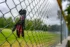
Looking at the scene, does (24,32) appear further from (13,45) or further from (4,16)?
(4,16)

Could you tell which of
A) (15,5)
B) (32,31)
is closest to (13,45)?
(15,5)

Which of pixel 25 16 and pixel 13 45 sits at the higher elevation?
pixel 25 16

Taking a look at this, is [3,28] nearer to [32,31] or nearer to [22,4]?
[22,4]

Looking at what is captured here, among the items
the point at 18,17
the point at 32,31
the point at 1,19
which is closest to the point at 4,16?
the point at 1,19

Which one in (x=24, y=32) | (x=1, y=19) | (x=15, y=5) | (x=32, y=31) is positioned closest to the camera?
(x=1, y=19)

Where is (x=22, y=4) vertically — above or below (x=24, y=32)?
above

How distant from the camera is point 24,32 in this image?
83 centimetres

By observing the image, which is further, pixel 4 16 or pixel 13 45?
pixel 13 45

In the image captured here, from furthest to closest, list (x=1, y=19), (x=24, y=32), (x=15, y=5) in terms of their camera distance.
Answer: (x=24, y=32) → (x=15, y=5) → (x=1, y=19)

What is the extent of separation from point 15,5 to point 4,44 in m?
0.15

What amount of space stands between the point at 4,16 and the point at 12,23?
8 centimetres

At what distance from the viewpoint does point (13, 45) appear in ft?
2.36

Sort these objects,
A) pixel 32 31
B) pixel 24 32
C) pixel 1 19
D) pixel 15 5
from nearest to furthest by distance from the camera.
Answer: pixel 1 19
pixel 15 5
pixel 24 32
pixel 32 31

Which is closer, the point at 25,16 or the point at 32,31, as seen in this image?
the point at 25,16
